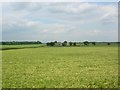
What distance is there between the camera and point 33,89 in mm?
14406

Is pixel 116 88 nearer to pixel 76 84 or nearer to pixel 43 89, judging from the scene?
pixel 76 84

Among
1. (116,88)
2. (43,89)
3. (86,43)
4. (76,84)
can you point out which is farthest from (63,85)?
(86,43)

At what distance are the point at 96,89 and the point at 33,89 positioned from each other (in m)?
3.49

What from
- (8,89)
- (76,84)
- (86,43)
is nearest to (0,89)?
(8,89)

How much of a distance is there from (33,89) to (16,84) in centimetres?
258

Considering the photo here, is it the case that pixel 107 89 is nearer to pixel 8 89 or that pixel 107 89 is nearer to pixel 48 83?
pixel 48 83

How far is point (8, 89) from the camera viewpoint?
14.4 m

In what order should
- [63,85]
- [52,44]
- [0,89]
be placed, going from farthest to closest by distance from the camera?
[52,44] → [63,85] → [0,89]

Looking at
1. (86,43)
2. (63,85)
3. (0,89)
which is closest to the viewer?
(0,89)

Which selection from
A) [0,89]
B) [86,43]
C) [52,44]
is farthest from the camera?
[86,43]

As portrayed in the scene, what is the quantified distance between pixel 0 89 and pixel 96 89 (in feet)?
17.3

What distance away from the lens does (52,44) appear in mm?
177500

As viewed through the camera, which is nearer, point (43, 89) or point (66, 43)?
point (43, 89)

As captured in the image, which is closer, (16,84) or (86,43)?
(16,84)
